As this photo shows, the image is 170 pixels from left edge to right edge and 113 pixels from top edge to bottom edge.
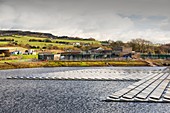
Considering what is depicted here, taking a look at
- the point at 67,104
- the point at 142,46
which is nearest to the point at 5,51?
the point at 142,46

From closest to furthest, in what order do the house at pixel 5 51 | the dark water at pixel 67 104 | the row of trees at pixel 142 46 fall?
the dark water at pixel 67 104 → the house at pixel 5 51 → the row of trees at pixel 142 46

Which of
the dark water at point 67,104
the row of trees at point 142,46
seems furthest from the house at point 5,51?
the row of trees at point 142,46

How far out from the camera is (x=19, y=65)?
89.4 meters

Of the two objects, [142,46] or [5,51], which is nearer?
[5,51]

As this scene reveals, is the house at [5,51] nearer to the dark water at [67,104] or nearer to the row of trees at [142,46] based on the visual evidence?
the dark water at [67,104]

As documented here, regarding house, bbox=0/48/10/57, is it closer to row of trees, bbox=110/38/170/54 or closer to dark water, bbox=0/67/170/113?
dark water, bbox=0/67/170/113

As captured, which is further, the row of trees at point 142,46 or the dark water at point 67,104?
the row of trees at point 142,46

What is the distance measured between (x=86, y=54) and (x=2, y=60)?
39.0 metres

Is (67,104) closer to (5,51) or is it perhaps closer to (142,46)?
(5,51)

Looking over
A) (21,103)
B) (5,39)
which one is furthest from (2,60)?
(21,103)

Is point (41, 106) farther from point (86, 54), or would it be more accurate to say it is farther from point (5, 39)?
point (5, 39)

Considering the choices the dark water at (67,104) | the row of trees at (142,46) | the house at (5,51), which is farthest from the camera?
the row of trees at (142,46)

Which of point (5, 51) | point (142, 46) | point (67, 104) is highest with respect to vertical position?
point (142, 46)

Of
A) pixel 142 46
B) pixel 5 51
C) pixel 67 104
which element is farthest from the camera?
pixel 142 46
